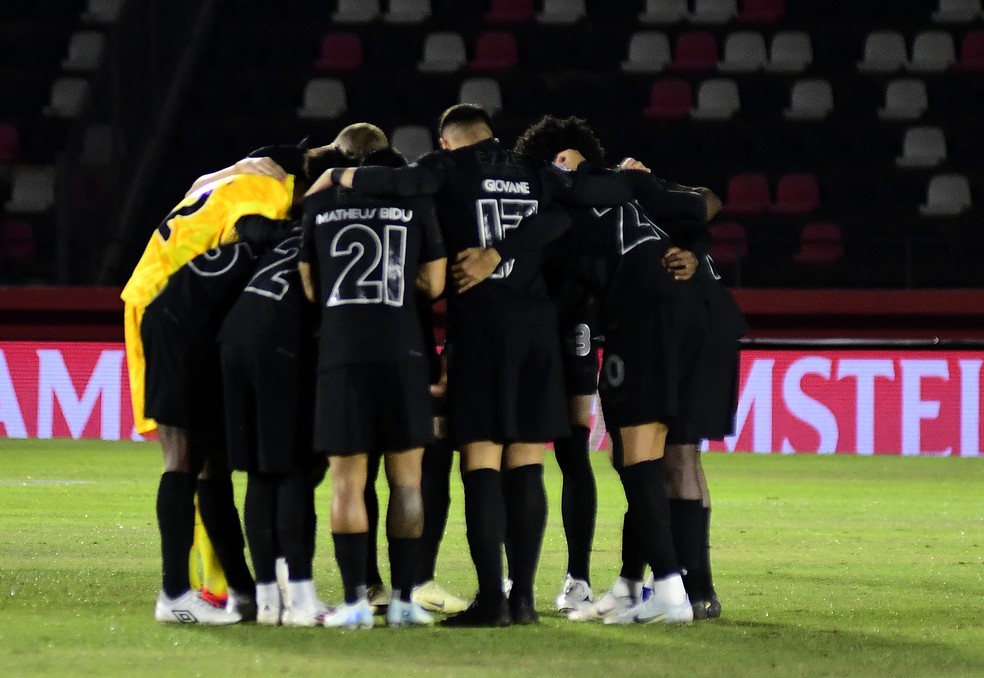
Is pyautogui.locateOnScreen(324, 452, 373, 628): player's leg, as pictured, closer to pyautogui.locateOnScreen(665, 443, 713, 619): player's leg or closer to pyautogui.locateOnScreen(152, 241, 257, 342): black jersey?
pyautogui.locateOnScreen(152, 241, 257, 342): black jersey

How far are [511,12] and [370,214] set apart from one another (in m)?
15.0

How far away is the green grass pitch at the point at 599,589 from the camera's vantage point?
541 centimetres

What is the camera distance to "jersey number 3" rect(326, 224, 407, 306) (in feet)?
19.7

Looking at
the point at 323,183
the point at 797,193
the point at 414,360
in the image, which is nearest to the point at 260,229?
the point at 323,183

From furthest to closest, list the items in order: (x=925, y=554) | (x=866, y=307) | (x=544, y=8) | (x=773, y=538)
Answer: (x=544, y=8) < (x=866, y=307) < (x=773, y=538) < (x=925, y=554)

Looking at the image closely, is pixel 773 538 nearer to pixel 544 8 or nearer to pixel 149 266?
pixel 149 266

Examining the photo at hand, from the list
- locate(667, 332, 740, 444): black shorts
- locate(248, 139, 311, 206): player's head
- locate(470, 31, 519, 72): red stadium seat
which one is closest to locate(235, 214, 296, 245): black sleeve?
locate(248, 139, 311, 206): player's head

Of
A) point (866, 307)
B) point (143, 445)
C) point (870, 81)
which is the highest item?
point (870, 81)

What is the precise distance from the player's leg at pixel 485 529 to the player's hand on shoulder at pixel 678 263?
893 millimetres

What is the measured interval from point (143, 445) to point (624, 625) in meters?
9.78

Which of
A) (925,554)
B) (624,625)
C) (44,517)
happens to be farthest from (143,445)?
(624,625)

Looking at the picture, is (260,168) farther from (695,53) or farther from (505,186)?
(695,53)

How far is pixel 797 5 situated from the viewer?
20719mm

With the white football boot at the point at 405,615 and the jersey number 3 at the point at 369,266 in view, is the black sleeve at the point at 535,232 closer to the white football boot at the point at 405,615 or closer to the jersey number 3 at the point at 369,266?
the jersey number 3 at the point at 369,266
